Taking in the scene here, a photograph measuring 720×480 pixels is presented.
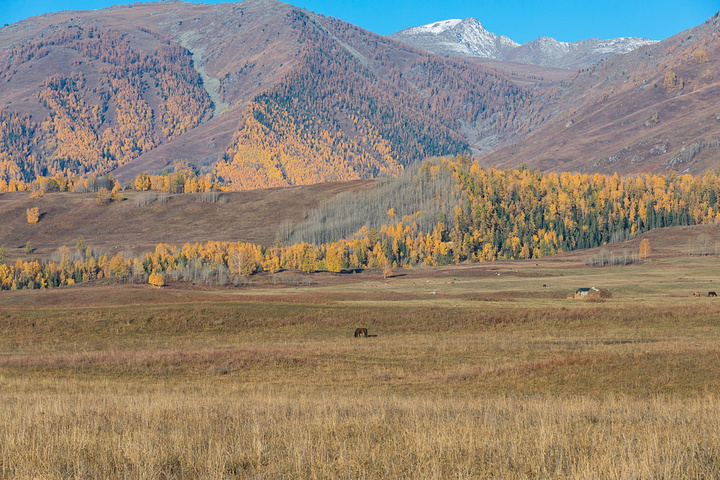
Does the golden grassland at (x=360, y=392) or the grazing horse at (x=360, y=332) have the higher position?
the golden grassland at (x=360, y=392)

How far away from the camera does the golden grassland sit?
39.1 feet

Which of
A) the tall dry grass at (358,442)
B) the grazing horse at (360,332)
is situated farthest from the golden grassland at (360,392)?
the grazing horse at (360,332)

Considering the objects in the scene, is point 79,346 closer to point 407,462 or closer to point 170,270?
point 407,462

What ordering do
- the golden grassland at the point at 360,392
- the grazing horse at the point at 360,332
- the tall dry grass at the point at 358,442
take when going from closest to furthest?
the tall dry grass at the point at 358,442 → the golden grassland at the point at 360,392 → the grazing horse at the point at 360,332

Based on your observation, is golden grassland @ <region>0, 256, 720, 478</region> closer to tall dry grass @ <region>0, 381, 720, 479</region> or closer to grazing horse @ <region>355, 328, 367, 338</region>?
tall dry grass @ <region>0, 381, 720, 479</region>

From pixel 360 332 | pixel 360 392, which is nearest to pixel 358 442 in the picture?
pixel 360 392

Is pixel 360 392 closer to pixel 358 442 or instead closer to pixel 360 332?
pixel 358 442

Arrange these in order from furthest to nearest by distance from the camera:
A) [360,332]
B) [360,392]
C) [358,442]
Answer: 1. [360,332]
2. [360,392]
3. [358,442]

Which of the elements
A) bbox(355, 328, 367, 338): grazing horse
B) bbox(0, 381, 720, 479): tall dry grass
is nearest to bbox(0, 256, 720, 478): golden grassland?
bbox(0, 381, 720, 479): tall dry grass

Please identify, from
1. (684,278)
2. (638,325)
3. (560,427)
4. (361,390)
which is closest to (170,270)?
(684,278)

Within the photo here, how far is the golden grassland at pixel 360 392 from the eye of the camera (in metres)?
11.9

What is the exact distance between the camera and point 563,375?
3081 cm

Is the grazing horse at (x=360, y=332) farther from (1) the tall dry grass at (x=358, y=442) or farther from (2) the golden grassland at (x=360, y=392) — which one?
(1) the tall dry grass at (x=358, y=442)

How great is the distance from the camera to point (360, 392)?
27766 millimetres
